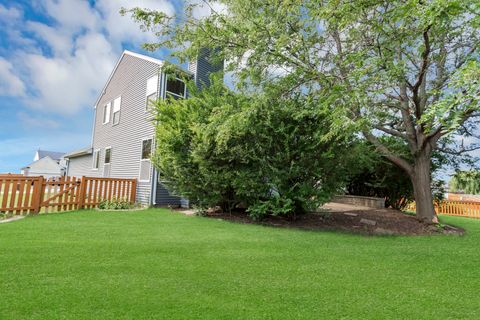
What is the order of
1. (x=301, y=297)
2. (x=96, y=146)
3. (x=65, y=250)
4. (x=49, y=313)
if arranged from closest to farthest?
(x=49, y=313)
(x=301, y=297)
(x=65, y=250)
(x=96, y=146)

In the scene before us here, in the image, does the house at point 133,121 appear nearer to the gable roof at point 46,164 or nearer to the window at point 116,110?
the window at point 116,110

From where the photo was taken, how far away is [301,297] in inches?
114

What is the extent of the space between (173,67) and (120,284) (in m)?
7.22

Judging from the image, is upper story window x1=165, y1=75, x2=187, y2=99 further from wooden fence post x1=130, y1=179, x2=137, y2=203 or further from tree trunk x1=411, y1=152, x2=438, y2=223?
tree trunk x1=411, y1=152, x2=438, y2=223

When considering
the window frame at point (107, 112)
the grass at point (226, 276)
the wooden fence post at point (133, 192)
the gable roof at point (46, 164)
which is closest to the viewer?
the grass at point (226, 276)

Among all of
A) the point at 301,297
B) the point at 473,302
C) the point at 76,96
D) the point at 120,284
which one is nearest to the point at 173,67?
the point at 120,284

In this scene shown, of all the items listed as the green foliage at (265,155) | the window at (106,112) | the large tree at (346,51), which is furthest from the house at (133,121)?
the green foliage at (265,155)

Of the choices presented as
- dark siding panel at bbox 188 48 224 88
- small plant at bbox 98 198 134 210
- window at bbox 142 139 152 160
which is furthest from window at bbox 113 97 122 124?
small plant at bbox 98 198 134 210

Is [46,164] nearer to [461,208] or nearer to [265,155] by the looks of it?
[265,155]

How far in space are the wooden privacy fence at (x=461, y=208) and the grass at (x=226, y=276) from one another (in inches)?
506

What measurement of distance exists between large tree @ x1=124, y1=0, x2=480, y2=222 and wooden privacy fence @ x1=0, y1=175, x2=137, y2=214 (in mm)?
5303

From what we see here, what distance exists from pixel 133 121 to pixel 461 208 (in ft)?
59.8

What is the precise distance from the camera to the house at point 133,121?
1205 centimetres

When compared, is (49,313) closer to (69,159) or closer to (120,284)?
(120,284)
